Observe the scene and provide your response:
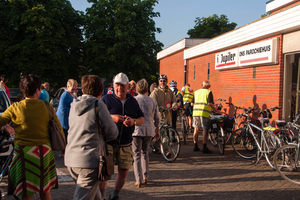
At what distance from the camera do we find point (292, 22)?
7762 millimetres

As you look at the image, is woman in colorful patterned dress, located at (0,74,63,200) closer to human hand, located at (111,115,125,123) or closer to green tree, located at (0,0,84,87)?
human hand, located at (111,115,125,123)

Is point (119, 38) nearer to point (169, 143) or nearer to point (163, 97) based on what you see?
point (163, 97)

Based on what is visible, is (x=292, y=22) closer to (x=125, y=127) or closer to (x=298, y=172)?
(x=298, y=172)

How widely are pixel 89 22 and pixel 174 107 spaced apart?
25.8 metres

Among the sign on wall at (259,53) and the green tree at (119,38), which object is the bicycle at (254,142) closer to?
the sign on wall at (259,53)

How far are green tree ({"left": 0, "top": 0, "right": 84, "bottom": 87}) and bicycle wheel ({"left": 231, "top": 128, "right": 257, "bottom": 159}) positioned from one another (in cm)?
2100

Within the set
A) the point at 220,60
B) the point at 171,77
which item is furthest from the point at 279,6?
the point at 171,77

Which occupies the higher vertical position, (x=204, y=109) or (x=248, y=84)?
(x=248, y=84)

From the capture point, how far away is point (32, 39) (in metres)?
25.2

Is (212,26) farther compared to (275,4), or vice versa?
(212,26)

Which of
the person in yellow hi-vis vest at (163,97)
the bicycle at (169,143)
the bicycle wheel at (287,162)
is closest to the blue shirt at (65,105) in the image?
the person in yellow hi-vis vest at (163,97)

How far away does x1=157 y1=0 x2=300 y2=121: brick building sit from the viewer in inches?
325

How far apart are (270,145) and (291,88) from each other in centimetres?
283

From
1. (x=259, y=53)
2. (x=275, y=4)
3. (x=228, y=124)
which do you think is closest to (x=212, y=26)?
(x=275, y=4)
